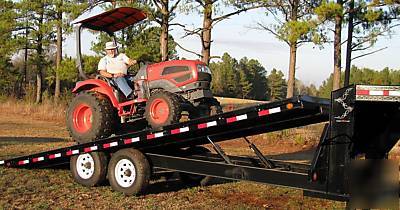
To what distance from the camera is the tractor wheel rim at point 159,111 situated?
8.16m

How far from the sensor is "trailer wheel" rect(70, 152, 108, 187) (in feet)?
27.8

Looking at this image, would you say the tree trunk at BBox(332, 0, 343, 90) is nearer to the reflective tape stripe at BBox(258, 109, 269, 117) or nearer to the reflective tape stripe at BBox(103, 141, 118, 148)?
the reflective tape stripe at BBox(103, 141, 118, 148)

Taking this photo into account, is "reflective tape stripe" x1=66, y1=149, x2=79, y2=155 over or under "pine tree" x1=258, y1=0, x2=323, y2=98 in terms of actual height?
under

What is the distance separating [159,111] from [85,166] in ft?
5.23

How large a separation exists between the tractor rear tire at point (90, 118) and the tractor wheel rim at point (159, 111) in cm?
94

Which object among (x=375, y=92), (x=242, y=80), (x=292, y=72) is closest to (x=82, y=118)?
(x=375, y=92)

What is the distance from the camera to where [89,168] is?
8672mm

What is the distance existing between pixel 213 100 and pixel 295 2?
47.3ft

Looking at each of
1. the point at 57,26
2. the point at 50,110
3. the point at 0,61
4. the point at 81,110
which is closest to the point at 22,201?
the point at 81,110

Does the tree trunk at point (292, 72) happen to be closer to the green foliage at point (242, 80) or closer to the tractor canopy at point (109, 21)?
the tractor canopy at point (109, 21)

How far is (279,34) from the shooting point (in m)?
20.5

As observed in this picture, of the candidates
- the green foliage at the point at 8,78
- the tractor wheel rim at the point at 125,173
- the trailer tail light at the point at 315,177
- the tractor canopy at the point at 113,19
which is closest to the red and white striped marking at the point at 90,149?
the tractor wheel rim at the point at 125,173

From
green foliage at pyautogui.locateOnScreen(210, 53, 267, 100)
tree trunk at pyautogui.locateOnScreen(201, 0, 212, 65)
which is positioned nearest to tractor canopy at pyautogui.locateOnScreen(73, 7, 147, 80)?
tree trunk at pyautogui.locateOnScreen(201, 0, 212, 65)

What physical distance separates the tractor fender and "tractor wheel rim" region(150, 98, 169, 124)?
0.84 m
